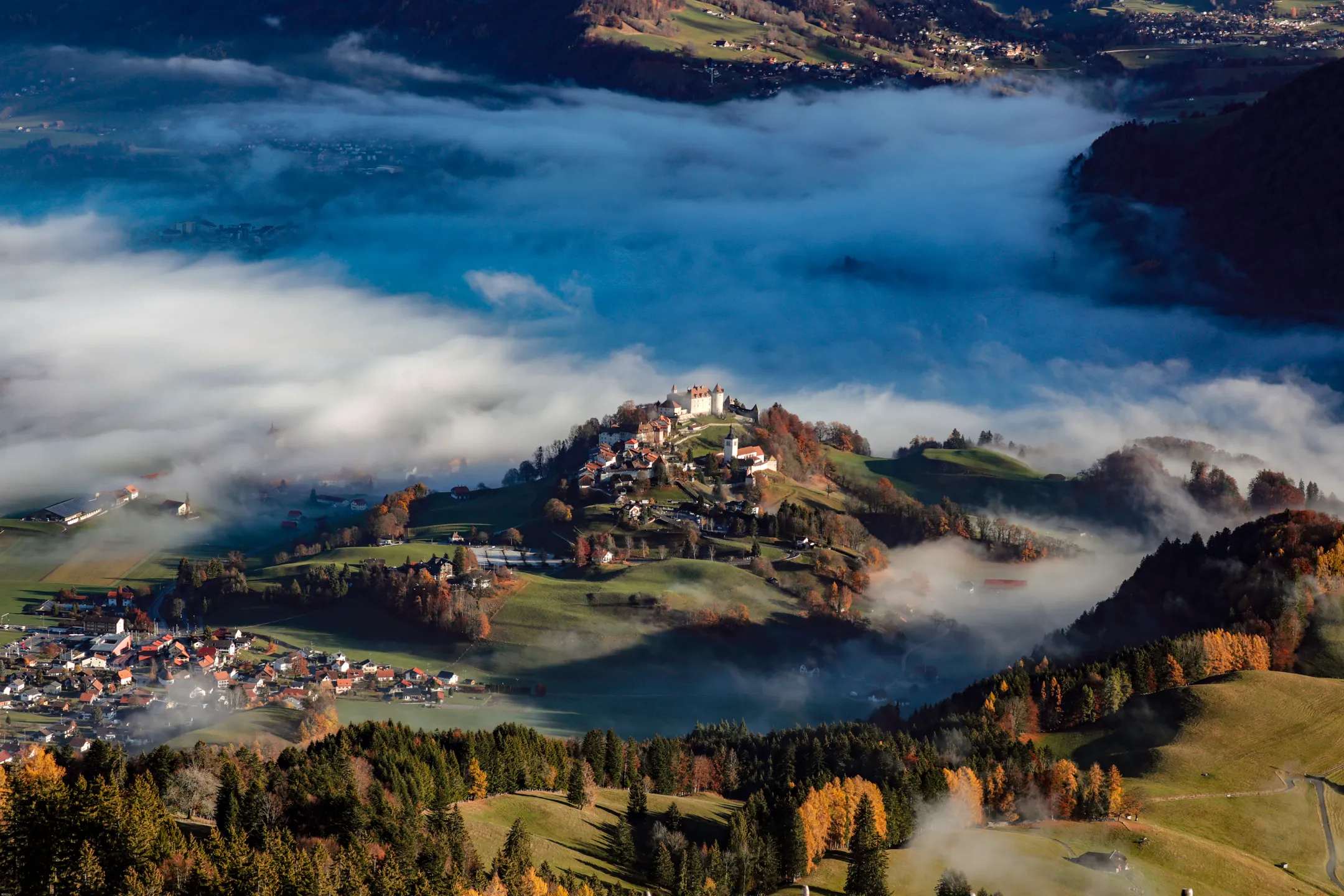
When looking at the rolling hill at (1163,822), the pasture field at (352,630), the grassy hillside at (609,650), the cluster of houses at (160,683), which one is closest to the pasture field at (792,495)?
the grassy hillside at (609,650)

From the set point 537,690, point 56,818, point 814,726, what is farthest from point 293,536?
point 56,818

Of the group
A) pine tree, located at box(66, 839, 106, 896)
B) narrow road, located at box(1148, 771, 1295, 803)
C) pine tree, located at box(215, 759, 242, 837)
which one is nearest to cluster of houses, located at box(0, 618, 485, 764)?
pine tree, located at box(215, 759, 242, 837)

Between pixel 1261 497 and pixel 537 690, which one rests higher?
pixel 1261 497

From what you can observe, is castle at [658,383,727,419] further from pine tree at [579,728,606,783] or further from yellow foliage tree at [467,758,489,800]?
yellow foliage tree at [467,758,489,800]

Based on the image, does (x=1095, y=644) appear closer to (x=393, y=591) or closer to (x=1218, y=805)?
(x=1218, y=805)

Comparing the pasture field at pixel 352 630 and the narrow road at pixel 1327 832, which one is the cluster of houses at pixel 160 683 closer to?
the pasture field at pixel 352 630

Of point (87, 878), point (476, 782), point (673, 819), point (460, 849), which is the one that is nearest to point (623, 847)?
point (673, 819)

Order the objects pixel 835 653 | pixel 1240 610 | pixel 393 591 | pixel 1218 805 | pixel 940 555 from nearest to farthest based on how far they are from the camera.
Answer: pixel 1218 805 < pixel 1240 610 < pixel 835 653 < pixel 393 591 < pixel 940 555
